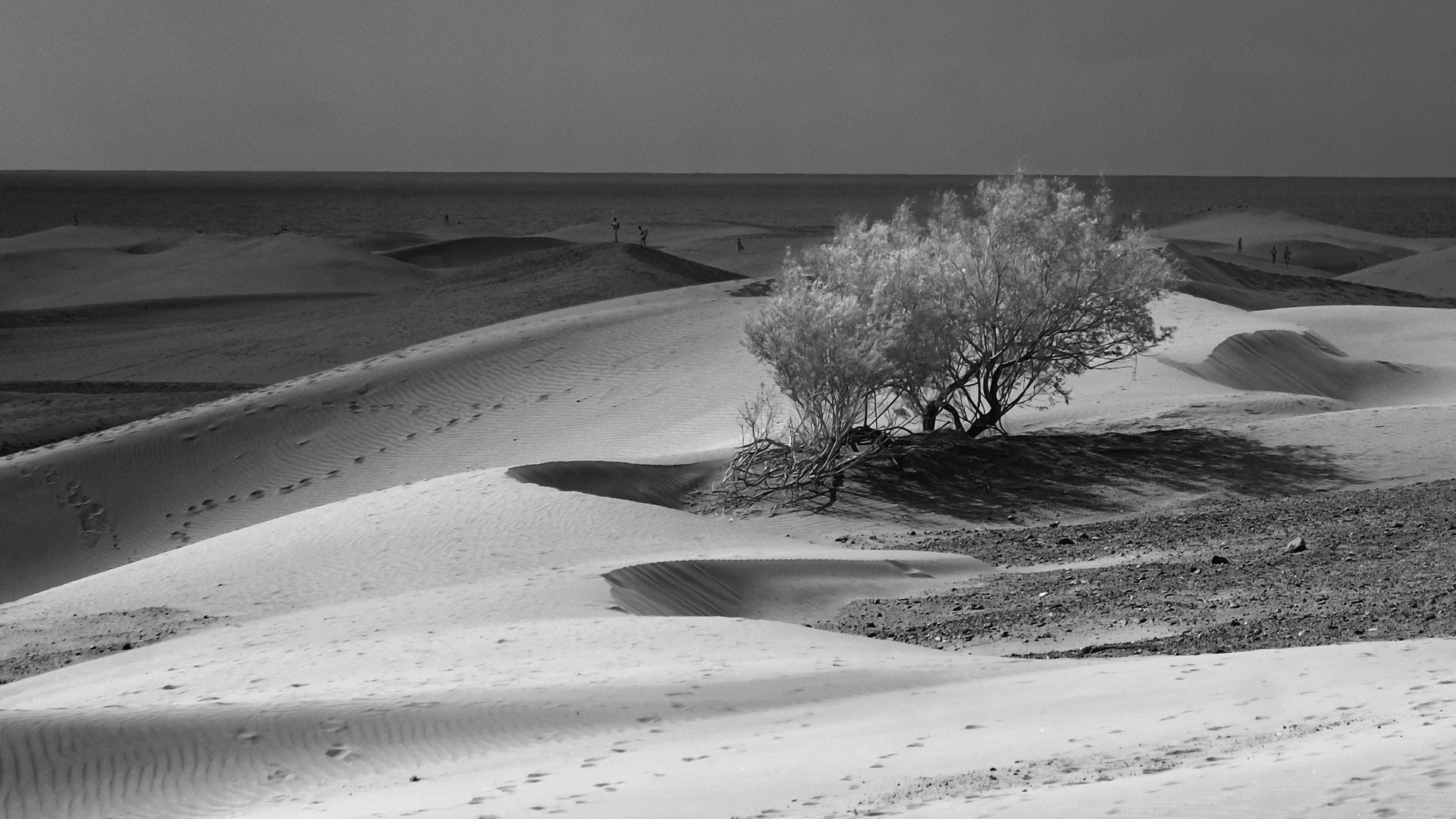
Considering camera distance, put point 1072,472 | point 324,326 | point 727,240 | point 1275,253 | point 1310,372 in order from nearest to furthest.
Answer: point 1072,472 → point 1310,372 → point 324,326 → point 727,240 → point 1275,253

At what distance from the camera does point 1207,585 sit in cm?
1000

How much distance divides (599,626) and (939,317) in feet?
26.1

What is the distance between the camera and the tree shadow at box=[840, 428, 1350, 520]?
50.3ft

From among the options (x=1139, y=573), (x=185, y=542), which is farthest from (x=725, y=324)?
(x=1139, y=573)

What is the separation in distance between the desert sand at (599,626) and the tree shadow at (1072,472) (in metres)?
0.26

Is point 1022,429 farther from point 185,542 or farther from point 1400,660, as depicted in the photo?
point 1400,660

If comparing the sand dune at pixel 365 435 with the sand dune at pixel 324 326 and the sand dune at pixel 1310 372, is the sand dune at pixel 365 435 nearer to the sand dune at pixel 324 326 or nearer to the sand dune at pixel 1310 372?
the sand dune at pixel 324 326

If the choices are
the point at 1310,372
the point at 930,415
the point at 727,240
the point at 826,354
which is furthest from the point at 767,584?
the point at 727,240

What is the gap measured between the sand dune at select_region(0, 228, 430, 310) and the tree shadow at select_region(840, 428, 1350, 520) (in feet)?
99.8

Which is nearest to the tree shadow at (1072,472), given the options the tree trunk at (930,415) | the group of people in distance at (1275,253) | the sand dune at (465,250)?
the tree trunk at (930,415)

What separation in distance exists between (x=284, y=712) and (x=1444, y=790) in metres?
4.92

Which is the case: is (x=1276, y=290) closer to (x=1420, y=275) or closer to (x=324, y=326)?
(x=1420, y=275)

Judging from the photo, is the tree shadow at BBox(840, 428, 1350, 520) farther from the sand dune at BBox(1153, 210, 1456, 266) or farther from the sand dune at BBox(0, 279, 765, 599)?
the sand dune at BBox(1153, 210, 1456, 266)

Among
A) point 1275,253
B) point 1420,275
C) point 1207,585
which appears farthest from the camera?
point 1275,253
